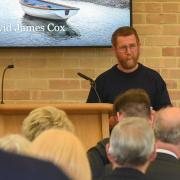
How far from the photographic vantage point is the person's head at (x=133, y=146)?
213 centimetres

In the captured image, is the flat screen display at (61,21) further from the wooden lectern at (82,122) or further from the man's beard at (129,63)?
the wooden lectern at (82,122)

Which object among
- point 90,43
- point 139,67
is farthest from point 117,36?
point 90,43

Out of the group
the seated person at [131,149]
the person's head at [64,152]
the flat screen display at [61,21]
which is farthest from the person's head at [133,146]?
the flat screen display at [61,21]

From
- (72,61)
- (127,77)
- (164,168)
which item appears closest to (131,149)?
(164,168)

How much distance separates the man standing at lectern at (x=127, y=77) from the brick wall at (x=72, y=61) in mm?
888

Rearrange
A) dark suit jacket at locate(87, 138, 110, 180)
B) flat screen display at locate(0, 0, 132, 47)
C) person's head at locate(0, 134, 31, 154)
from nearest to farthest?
1. person's head at locate(0, 134, 31, 154)
2. dark suit jacket at locate(87, 138, 110, 180)
3. flat screen display at locate(0, 0, 132, 47)

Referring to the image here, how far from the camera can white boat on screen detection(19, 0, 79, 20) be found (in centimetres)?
506

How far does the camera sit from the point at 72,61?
5.20m

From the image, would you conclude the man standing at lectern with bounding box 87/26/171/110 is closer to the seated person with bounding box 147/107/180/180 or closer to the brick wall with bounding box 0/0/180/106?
the brick wall with bounding box 0/0/180/106

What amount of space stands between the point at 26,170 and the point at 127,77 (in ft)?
11.2

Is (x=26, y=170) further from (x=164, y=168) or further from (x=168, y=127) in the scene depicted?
(x=168, y=127)

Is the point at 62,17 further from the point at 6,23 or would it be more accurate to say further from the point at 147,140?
the point at 147,140

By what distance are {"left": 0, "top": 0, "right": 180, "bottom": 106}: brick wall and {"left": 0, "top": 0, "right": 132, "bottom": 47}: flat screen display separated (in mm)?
141

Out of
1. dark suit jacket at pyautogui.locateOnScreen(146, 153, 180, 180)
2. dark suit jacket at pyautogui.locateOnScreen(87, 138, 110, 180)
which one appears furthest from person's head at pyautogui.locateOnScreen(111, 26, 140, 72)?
dark suit jacket at pyautogui.locateOnScreen(146, 153, 180, 180)
